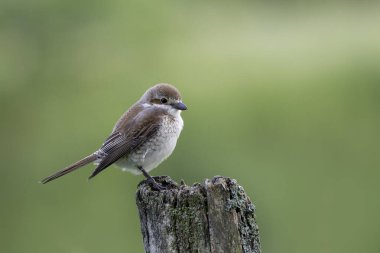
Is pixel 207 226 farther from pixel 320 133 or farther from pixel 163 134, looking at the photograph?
pixel 320 133

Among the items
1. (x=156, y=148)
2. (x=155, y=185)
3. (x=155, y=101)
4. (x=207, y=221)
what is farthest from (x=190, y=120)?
(x=207, y=221)

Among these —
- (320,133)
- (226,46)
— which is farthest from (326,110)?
(226,46)

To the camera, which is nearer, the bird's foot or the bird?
the bird's foot

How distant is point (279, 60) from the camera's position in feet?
35.0

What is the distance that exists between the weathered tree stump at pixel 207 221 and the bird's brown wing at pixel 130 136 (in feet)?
5.60

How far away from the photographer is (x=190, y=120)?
29.6 ft

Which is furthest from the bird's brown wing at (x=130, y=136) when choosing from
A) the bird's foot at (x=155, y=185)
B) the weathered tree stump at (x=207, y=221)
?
the weathered tree stump at (x=207, y=221)

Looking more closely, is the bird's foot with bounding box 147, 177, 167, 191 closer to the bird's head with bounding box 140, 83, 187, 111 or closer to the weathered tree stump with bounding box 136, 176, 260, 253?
the weathered tree stump with bounding box 136, 176, 260, 253

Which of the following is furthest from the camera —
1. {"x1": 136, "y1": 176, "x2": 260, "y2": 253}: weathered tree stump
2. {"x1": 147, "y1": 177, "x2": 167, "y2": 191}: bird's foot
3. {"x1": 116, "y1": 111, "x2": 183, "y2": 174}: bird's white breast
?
{"x1": 116, "y1": 111, "x2": 183, "y2": 174}: bird's white breast

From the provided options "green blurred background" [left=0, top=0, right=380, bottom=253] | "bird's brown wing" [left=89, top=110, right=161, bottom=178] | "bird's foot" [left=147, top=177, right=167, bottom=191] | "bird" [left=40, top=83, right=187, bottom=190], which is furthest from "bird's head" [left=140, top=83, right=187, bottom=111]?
"green blurred background" [left=0, top=0, right=380, bottom=253]

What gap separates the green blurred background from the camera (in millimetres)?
8453

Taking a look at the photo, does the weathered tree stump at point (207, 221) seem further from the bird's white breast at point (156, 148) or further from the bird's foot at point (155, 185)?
the bird's white breast at point (156, 148)

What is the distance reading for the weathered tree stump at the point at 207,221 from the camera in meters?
3.54

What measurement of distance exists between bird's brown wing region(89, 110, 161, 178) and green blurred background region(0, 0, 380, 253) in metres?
2.76
